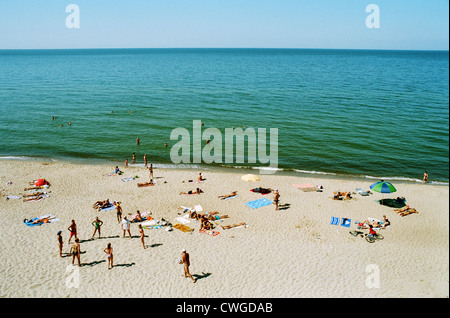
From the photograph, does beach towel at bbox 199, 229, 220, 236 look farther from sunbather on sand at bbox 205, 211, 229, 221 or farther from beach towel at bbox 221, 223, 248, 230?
sunbather on sand at bbox 205, 211, 229, 221

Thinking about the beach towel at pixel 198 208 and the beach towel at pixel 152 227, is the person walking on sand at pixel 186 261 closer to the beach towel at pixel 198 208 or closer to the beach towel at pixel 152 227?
the beach towel at pixel 152 227

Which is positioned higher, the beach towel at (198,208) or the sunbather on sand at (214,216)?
the beach towel at (198,208)

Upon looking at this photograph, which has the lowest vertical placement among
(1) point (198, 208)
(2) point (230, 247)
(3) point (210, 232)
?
(2) point (230, 247)

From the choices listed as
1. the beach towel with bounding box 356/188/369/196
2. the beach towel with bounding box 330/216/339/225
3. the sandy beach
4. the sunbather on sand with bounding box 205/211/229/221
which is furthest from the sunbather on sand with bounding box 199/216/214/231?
the beach towel with bounding box 356/188/369/196

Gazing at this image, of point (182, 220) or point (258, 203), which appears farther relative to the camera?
point (258, 203)

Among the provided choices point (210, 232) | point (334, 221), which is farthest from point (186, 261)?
point (334, 221)

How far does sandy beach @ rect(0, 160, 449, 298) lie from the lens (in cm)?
1220

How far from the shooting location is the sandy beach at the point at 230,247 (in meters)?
12.2

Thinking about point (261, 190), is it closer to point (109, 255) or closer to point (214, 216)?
point (214, 216)

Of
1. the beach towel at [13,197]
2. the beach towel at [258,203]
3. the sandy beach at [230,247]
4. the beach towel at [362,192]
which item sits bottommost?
the sandy beach at [230,247]

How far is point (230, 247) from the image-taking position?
15.3 metres

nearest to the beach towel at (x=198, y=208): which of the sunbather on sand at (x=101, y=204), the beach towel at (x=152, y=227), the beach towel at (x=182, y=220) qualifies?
the beach towel at (x=182, y=220)

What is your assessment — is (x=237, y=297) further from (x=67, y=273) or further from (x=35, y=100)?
(x=35, y=100)

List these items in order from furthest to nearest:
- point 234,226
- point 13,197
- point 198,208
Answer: point 13,197
point 198,208
point 234,226
